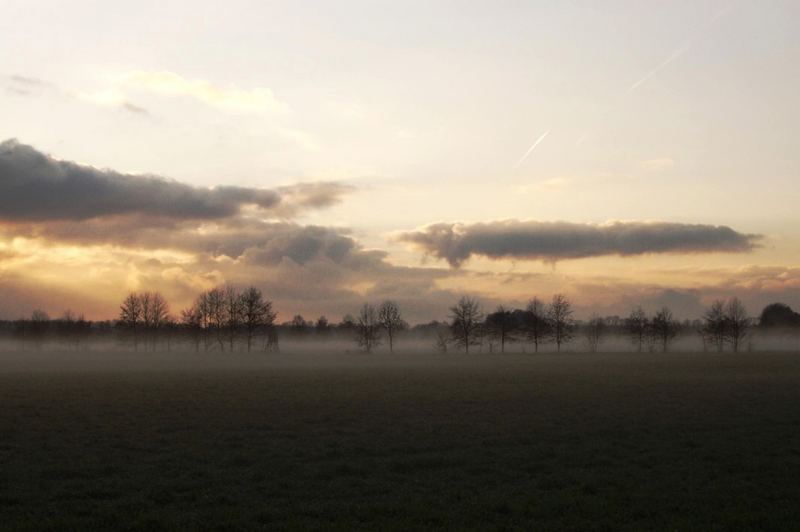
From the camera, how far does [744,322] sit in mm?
145250

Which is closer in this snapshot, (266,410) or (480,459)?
(480,459)

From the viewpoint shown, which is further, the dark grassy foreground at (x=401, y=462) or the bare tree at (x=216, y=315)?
the bare tree at (x=216, y=315)

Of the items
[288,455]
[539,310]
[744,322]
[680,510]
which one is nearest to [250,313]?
[539,310]

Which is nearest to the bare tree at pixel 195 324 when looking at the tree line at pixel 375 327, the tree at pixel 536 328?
the tree line at pixel 375 327

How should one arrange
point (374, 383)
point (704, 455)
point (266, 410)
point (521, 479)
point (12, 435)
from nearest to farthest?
1. point (521, 479)
2. point (704, 455)
3. point (12, 435)
4. point (266, 410)
5. point (374, 383)

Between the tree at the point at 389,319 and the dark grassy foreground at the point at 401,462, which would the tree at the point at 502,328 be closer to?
the tree at the point at 389,319

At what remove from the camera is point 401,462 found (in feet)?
61.6

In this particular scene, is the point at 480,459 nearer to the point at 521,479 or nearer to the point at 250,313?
the point at 521,479

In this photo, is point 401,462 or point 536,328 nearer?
point 401,462

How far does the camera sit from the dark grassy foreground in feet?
45.0

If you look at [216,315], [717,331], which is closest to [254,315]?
Answer: [216,315]

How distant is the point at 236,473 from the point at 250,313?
119 meters

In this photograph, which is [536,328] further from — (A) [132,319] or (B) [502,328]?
(A) [132,319]

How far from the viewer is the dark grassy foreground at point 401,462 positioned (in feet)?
45.0
